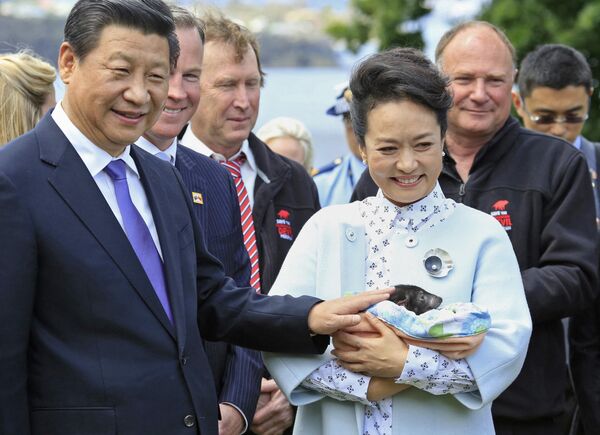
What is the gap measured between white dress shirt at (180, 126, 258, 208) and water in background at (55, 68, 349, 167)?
2012 millimetres

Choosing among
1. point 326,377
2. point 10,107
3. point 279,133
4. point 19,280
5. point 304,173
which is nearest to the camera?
point 19,280

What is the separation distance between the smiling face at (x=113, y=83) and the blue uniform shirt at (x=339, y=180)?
2.83m

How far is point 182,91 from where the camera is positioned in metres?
4.22

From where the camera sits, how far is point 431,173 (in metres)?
3.34

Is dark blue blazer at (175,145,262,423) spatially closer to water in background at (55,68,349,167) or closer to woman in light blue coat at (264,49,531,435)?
woman in light blue coat at (264,49,531,435)

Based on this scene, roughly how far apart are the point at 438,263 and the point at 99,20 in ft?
4.25

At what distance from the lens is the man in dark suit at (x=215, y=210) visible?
385 cm

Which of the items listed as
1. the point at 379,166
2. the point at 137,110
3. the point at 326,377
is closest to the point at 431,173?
the point at 379,166

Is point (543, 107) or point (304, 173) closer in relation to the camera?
point (304, 173)

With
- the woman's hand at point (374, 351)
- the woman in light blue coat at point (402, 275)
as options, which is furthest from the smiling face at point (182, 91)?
the woman's hand at point (374, 351)

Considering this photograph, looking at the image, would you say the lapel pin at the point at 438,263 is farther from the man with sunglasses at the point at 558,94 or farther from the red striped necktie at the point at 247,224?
the man with sunglasses at the point at 558,94

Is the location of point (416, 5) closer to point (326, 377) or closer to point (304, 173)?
point (304, 173)

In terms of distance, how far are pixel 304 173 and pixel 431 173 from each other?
1539mm

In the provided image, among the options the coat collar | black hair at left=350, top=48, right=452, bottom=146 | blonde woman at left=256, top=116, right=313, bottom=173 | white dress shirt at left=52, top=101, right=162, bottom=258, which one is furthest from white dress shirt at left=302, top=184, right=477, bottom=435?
blonde woman at left=256, top=116, right=313, bottom=173
